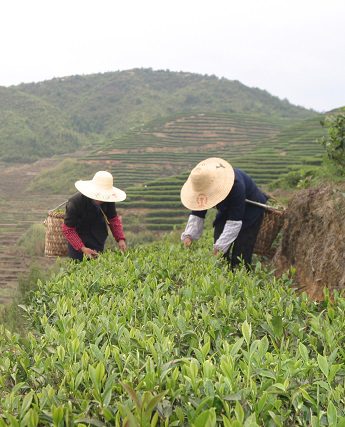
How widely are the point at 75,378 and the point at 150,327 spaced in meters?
0.57

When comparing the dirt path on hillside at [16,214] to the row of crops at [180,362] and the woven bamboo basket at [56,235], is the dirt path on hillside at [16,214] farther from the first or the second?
the row of crops at [180,362]

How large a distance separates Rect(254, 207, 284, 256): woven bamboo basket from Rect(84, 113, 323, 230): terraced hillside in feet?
62.6

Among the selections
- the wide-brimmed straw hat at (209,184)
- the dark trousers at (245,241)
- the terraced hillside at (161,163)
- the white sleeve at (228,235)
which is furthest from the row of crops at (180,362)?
the terraced hillside at (161,163)

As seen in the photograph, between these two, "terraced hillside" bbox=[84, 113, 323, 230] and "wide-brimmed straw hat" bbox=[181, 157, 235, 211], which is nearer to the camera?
"wide-brimmed straw hat" bbox=[181, 157, 235, 211]

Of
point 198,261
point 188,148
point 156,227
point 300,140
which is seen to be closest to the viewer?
point 198,261

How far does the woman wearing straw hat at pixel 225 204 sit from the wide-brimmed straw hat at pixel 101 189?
65 cm

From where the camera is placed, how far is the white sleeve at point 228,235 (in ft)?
13.0

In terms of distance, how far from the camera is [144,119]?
203 feet

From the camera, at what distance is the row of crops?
4.89 feet

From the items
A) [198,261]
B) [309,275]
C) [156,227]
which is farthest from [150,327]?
[156,227]

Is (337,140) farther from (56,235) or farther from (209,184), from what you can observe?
(56,235)

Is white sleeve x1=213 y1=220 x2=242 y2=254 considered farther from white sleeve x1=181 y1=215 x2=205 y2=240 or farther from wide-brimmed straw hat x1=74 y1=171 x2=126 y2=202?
wide-brimmed straw hat x1=74 y1=171 x2=126 y2=202

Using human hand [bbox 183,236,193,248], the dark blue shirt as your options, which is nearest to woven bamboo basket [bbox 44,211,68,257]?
human hand [bbox 183,236,193,248]

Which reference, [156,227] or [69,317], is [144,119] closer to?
[156,227]
